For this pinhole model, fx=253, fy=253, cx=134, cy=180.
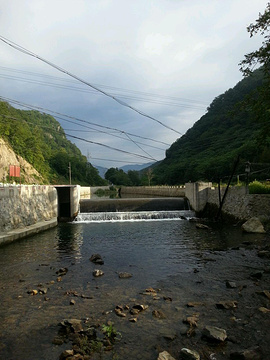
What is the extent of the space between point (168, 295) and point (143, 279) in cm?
151

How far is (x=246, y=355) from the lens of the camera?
14.1 ft

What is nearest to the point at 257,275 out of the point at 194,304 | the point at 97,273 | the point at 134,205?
the point at 194,304

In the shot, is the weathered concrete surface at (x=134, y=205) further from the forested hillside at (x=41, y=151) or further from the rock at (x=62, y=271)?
the rock at (x=62, y=271)

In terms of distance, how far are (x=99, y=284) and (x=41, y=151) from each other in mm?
92837

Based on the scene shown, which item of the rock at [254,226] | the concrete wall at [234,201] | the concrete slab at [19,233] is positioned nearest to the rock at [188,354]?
the concrete slab at [19,233]

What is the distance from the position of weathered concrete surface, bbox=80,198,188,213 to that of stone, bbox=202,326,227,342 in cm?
2150

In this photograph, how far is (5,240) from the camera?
43.2 ft

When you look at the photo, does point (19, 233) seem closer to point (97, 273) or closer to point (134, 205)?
point (97, 273)

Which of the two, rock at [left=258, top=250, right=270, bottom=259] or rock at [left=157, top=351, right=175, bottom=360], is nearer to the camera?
rock at [left=157, top=351, right=175, bottom=360]

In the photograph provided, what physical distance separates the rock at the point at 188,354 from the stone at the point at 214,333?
631mm

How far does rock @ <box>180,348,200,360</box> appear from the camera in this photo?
429 cm

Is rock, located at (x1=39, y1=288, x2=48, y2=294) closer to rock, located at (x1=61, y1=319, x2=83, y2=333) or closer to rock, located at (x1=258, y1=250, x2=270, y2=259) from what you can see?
rock, located at (x1=61, y1=319, x2=83, y2=333)

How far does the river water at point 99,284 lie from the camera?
509 centimetres

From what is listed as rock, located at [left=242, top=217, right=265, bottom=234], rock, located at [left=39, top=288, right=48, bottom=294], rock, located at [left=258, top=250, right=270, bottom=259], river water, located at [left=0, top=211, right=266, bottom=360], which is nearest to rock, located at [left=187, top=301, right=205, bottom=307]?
river water, located at [left=0, top=211, right=266, bottom=360]
